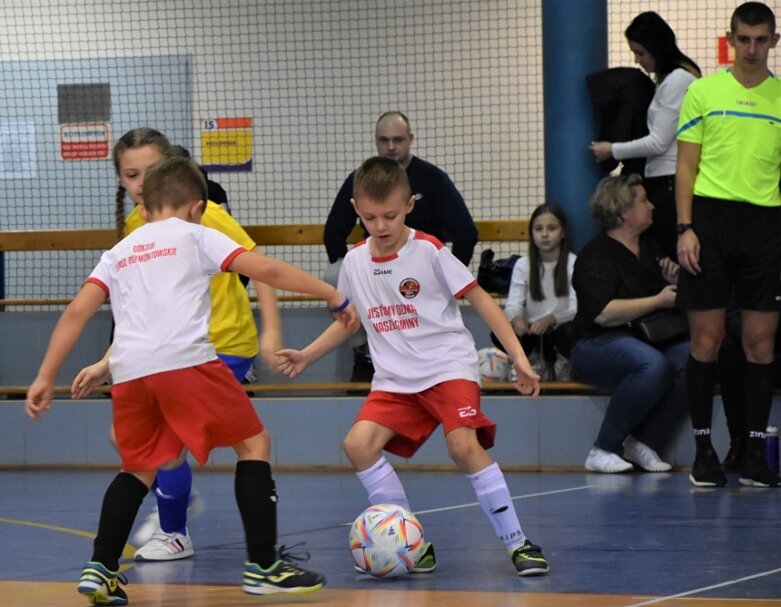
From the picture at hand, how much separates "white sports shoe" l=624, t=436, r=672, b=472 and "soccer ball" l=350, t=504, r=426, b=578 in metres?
3.21

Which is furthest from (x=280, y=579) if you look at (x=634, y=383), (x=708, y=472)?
(x=634, y=383)

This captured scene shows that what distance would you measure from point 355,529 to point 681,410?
3.51 meters

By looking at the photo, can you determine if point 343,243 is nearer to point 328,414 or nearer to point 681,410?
point 328,414

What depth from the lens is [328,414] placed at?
7.87 meters

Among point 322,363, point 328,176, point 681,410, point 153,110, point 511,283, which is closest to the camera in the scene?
point 681,410

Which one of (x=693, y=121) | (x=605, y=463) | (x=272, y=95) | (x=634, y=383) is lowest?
(x=605, y=463)

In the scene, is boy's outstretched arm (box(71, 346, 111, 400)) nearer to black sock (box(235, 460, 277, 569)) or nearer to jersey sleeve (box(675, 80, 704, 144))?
black sock (box(235, 460, 277, 569))

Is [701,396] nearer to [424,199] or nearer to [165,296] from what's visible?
[424,199]

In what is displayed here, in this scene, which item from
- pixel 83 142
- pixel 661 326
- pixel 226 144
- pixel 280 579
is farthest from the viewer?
pixel 83 142

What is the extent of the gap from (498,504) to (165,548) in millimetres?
1170

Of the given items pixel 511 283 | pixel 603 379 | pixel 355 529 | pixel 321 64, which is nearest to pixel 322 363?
pixel 511 283

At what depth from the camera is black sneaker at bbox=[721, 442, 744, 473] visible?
22.6 feet

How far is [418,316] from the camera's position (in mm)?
4402

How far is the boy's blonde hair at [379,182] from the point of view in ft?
13.8
